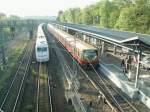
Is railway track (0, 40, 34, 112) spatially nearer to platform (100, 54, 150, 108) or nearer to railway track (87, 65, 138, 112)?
railway track (87, 65, 138, 112)

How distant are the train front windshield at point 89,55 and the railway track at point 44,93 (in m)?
4.93

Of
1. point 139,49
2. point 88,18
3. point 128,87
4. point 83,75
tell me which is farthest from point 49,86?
point 88,18

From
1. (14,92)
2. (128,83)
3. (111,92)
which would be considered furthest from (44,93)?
(128,83)

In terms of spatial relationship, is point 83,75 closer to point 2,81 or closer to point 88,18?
point 2,81

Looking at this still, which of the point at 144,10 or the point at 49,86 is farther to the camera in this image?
the point at 144,10

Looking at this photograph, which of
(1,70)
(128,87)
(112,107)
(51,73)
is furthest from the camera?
(1,70)

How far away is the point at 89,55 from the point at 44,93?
341 inches

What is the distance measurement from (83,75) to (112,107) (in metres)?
10.2

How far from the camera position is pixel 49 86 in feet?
82.9

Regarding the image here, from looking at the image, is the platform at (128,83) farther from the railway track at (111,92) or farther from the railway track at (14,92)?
the railway track at (14,92)

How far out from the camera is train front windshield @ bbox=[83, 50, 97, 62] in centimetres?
3023

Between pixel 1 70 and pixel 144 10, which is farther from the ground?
pixel 144 10

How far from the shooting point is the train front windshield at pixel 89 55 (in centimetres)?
3023

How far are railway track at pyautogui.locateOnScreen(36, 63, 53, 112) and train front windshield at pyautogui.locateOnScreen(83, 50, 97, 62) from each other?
16.2 ft
